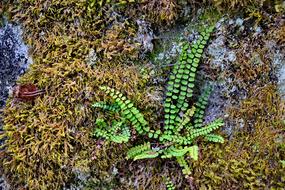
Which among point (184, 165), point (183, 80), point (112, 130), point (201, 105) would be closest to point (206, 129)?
point (201, 105)

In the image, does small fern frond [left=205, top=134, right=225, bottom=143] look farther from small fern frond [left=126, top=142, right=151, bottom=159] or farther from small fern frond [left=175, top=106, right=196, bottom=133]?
small fern frond [left=126, top=142, right=151, bottom=159]

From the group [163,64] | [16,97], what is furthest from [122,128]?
[16,97]

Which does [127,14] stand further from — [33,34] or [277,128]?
[277,128]

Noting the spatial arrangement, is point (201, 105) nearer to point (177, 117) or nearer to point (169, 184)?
point (177, 117)

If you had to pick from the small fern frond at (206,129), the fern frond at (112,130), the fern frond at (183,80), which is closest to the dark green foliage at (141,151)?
the fern frond at (112,130)

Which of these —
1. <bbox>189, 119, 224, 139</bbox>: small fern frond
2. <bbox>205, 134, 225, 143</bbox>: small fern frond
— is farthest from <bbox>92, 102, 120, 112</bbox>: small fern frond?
<bbox>205, 134, 225, 143</bbox>: small fern frond

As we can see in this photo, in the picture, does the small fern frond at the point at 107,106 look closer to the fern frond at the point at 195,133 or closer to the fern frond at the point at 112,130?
the fern frond at the point at 112,130
